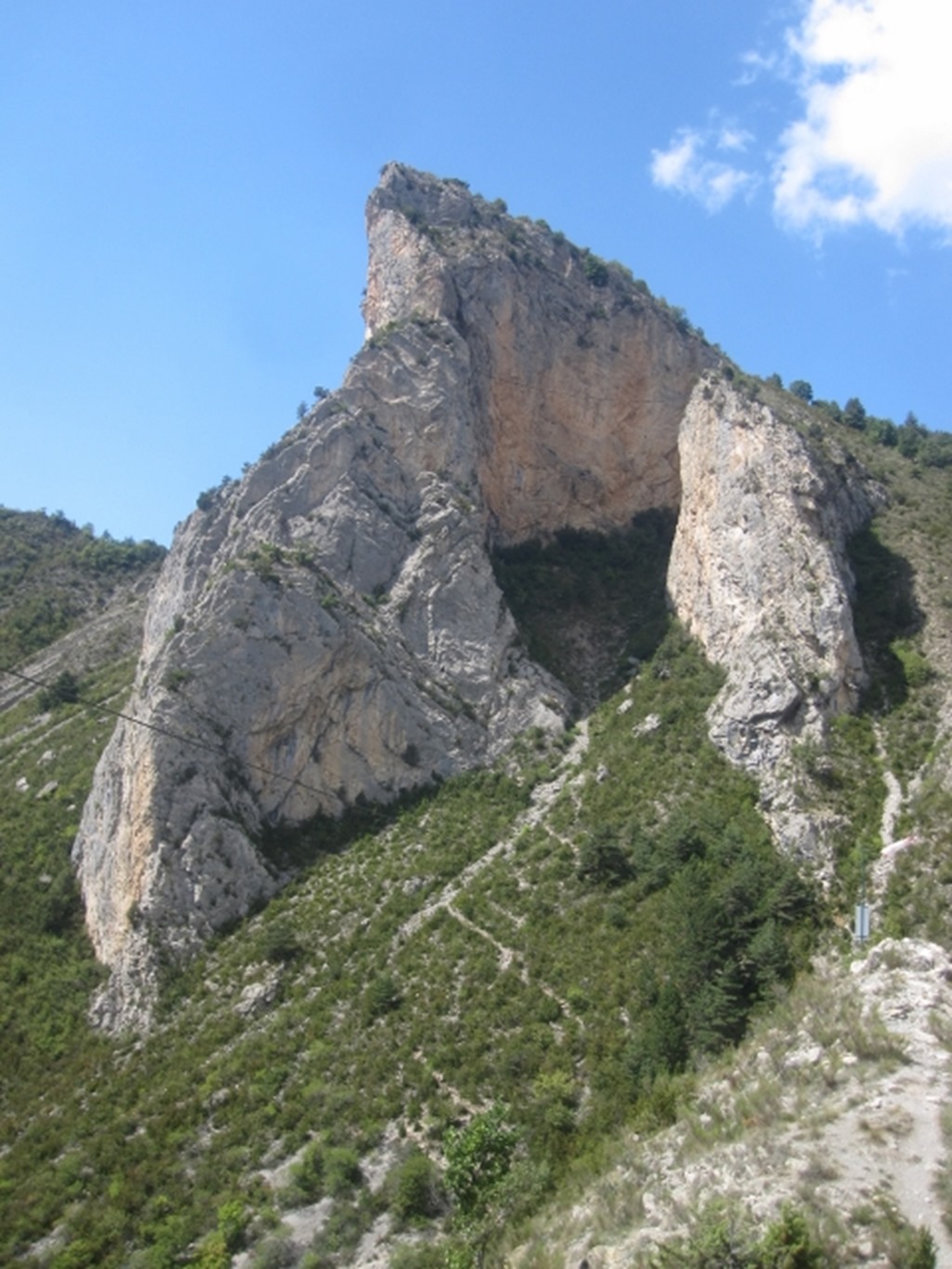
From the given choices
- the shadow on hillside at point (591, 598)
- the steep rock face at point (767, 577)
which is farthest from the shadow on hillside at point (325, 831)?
the steep rock face at point (767, 577)

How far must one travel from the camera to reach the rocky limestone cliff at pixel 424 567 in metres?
35.2

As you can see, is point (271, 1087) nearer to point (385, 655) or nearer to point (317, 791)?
point (317, 791)

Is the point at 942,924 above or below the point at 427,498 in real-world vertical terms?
below

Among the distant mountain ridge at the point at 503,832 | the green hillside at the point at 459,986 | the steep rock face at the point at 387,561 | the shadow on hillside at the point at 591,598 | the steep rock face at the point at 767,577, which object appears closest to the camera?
the distant mountain ridge at the point at 503,832

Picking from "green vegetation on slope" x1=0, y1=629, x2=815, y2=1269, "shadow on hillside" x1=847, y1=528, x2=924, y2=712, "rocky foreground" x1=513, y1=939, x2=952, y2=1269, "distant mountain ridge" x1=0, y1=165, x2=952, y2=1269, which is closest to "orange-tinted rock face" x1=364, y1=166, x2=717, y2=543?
"distant mountain ridge" x1=0, y1=165, x2=952, y2=1269

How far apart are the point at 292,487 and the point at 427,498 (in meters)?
6.61

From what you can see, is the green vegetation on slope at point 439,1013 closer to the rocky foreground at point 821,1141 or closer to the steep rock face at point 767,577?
the steep rock face at point 767,577

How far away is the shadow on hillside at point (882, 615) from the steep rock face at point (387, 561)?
1277 centimetres

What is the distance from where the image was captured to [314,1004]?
29062 mm

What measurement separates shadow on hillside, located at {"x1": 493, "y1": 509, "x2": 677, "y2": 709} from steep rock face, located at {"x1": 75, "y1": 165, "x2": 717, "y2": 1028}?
151cm

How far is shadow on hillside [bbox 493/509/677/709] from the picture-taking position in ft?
149

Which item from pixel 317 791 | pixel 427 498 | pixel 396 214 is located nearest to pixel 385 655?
pixel 317 791

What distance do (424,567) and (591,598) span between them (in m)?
10.4

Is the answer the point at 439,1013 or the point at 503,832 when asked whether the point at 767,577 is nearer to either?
the point at 503,832
